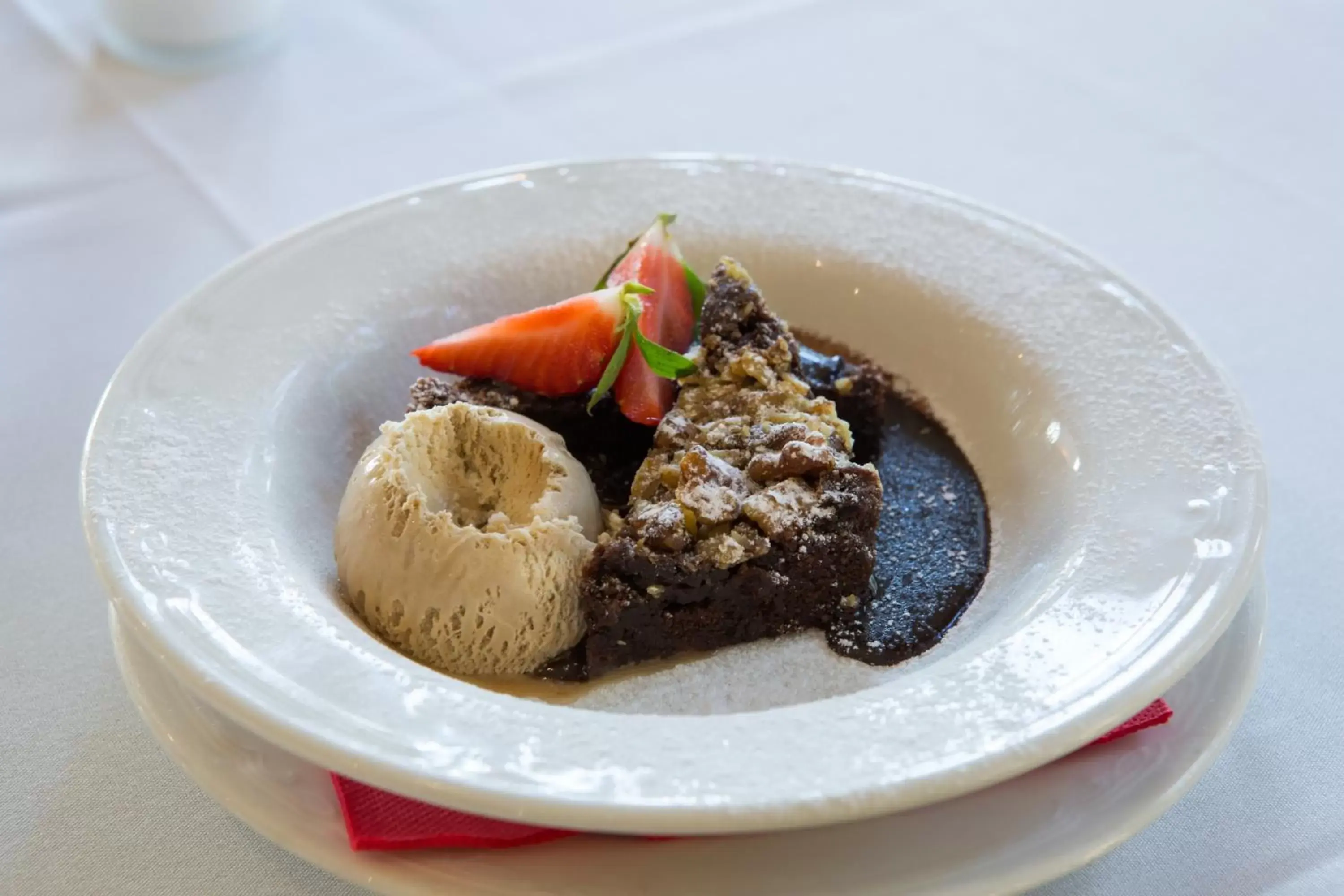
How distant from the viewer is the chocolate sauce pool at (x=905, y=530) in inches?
53.9

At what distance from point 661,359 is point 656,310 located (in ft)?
0.43

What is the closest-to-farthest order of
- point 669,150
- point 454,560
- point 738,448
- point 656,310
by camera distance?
point 454,560
point 738,448
point 656,310
point 669,150

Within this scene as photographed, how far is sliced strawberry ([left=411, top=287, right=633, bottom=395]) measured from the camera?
1.53m

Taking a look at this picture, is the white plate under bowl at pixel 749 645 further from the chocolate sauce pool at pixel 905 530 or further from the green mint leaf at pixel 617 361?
the green mint leaf at pixel 617 361

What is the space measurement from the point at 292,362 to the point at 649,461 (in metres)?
0.51

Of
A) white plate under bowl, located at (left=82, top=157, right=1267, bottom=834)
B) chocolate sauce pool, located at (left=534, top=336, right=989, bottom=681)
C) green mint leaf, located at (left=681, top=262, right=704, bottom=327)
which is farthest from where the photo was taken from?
green mint leaf, located at (left=681, top=262, right=704, bottom=327)

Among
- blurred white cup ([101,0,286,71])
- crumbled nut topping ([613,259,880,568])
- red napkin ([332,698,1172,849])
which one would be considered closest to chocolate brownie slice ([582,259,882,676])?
crumbled nut topping ([613,259,880,568])

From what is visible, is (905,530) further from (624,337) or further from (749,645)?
(624,337)

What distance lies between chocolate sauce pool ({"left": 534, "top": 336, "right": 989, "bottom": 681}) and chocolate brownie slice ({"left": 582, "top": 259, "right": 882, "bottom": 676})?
0.04 meters

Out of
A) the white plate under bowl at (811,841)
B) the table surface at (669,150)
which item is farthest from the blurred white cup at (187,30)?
the white plate under bowl at (811,841)

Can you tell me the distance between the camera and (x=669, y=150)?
2561 mm

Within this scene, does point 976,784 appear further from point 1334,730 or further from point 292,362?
point 292,362

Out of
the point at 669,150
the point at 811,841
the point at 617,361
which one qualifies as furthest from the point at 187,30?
the point at 811,841

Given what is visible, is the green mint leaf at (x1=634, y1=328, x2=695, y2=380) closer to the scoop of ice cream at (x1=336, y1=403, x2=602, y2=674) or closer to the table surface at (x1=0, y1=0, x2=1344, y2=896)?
the scoop of ice cream at (x1=336, y1=403, x2=602, y2=674)
